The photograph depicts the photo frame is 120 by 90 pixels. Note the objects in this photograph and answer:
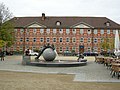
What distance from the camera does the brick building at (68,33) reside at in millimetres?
80625

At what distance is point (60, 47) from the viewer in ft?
266

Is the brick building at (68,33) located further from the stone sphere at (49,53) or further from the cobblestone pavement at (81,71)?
the cobblestone pavement at (81,71)

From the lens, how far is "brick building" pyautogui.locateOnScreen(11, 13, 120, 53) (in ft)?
265

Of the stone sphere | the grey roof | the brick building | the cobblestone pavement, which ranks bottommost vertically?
the cobblestone pavement

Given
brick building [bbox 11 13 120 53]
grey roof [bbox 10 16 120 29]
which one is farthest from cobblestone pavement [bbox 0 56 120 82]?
grey roof [bbox 10 16 120 29]

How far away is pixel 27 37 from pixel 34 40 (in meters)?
2.38

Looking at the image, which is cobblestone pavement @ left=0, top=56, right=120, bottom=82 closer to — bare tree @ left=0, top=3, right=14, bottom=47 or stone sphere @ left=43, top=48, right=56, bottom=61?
stone sphere @ left=43, top=48, right=56, bottom=61

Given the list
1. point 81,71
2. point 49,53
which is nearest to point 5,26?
point 49,53

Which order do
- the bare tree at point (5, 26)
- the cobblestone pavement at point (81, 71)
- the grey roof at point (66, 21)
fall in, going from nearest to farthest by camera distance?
the cobblestone pavement at point (81, 71) < the bare tree at point (5, 26) < the grey roof at point (66, 21)

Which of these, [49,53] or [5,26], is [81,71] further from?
[5,26]

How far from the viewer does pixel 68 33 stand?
81.4 m

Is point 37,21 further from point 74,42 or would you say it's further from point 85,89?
point 85,89

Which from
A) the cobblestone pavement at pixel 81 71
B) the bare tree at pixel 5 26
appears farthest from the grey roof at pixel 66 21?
the cobblestone pavement at pixel 81 71

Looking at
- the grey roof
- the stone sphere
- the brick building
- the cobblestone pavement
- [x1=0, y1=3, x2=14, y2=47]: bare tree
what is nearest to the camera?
the cobblestone pavement
